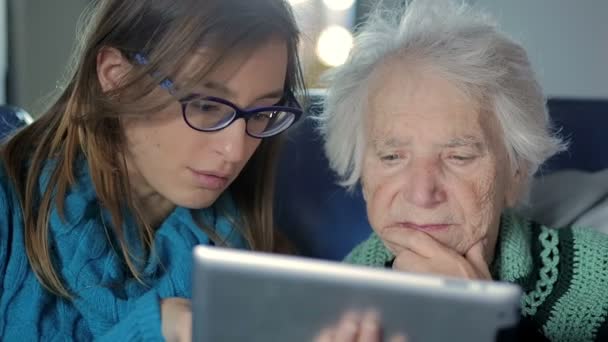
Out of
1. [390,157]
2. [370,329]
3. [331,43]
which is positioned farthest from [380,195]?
[331,43]

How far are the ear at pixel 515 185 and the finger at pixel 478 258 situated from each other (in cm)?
12

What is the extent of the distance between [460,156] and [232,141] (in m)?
0.43

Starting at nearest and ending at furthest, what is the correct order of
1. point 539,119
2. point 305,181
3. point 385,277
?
point 385,277 → point 539,119 → point 305,181

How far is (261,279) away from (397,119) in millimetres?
670

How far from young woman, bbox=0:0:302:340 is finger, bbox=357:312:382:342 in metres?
0.47

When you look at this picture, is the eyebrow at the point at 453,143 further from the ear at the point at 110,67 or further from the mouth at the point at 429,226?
the ear at the point at 110,67

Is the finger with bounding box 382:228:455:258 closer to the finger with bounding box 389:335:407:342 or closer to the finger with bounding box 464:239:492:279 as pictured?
the finger with bounding box 464:239:492:279

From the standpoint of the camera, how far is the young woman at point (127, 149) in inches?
49.3

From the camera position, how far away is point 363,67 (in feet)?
4.68

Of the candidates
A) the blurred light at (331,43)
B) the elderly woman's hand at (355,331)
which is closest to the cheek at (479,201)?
the elderly woman's hand at (355,331)

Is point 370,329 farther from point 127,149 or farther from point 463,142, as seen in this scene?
point 127,149

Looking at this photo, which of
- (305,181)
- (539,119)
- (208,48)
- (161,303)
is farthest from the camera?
(305,181)

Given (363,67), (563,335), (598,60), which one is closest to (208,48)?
(363,67)

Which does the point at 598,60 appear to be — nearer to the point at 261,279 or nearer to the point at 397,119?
the point at 397,119
